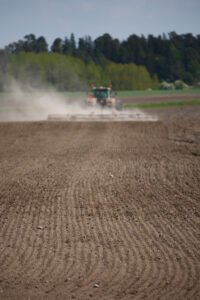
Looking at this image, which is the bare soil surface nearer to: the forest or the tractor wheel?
the tractor wheel

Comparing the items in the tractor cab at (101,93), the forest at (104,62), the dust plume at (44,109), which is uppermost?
the forest at (104,62)

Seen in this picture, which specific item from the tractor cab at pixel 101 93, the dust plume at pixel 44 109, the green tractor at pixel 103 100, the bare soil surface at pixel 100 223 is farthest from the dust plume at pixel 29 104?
the bare soil surface at pixel 100 223

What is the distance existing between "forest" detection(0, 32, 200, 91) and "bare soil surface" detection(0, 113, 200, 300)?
34.8 metres

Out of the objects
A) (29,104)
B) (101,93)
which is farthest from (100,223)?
(29,104)

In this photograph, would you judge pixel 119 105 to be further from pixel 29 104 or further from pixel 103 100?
pixel 29 104

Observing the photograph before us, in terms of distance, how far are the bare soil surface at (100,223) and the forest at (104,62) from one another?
34814 mm

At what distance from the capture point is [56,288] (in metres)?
5.17

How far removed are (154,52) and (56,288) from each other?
152 meters

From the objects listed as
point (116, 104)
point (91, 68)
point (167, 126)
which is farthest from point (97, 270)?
point (91, 68)

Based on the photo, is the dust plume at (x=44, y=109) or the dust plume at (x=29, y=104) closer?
the dust plume at (x=44, y=109)

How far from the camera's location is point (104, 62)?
104 m

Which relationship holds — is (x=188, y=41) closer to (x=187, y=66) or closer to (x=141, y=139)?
(x=187, y=66)

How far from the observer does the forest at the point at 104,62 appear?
6227 cm

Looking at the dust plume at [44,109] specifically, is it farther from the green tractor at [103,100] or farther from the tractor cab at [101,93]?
the tractor cab at [101,93]
